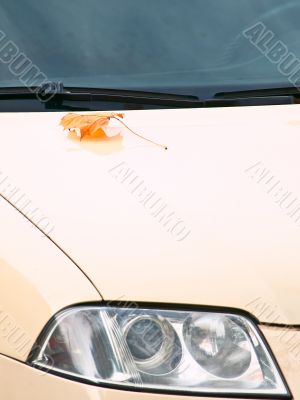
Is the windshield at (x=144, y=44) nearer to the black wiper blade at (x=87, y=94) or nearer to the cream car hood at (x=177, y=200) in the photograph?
the black wiper blade at (x=87, y=94)

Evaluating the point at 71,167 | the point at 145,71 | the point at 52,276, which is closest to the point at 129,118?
the point at 145,71

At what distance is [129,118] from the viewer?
222cm

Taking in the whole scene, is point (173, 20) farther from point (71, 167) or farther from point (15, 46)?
point (71, 167)

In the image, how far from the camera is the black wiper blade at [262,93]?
2312 mm

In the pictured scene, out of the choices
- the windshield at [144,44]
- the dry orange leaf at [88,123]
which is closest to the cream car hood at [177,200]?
the dry orange leaf at [88,123]

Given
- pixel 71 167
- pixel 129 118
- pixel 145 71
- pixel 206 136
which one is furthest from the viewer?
pixel 145 71

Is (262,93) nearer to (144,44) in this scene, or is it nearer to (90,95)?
(144,44)

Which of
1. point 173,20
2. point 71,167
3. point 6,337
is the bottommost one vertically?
point 6,337

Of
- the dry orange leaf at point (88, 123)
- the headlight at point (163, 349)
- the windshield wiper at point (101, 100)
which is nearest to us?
the headlight at point (163, 349)

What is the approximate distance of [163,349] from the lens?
151cm

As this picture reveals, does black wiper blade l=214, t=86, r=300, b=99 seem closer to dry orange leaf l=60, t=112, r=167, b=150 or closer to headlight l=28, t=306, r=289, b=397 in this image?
dry orange leaf l=60, t=112, r=167, b=150

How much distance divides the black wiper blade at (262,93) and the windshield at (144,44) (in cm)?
2

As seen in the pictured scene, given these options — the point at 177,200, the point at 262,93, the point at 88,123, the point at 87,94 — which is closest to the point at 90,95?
the point at 87,94

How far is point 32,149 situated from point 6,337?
64 centimetres
